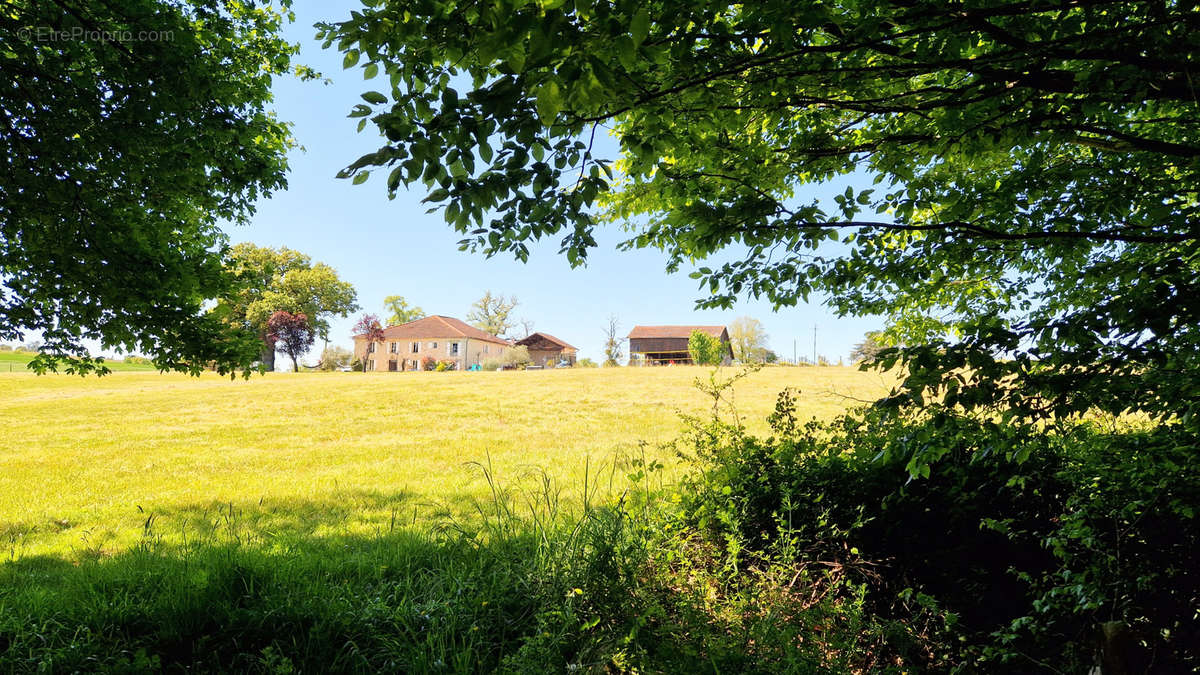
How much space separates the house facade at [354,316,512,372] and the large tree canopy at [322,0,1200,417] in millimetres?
59488

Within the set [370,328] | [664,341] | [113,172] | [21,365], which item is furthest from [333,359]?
[113,172]

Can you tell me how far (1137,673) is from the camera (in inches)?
88.7

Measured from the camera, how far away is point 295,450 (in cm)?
1223

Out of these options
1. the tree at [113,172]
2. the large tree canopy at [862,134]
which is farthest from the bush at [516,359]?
the large tree canopy at [862,134]

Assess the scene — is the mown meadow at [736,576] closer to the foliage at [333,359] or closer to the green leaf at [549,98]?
the green leaf at [549,98]

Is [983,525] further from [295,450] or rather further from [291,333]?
[291,333]

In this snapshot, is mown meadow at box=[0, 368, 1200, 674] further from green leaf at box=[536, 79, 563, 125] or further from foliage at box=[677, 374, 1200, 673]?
green leaf at box=[536, 79, 563, 125]

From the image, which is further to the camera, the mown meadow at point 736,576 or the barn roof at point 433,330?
the barn roof at point 433,330

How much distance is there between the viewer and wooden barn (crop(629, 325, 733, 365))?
6356 centimetres

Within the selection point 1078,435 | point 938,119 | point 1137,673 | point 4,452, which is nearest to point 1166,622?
point 1078,435

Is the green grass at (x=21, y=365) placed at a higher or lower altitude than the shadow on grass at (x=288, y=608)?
higher

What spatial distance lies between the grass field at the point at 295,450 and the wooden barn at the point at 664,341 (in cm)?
3877

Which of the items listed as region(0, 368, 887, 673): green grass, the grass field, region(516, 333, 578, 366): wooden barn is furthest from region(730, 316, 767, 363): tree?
region(0, 368, 887, 673): green grass

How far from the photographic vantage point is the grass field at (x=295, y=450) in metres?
7.05
